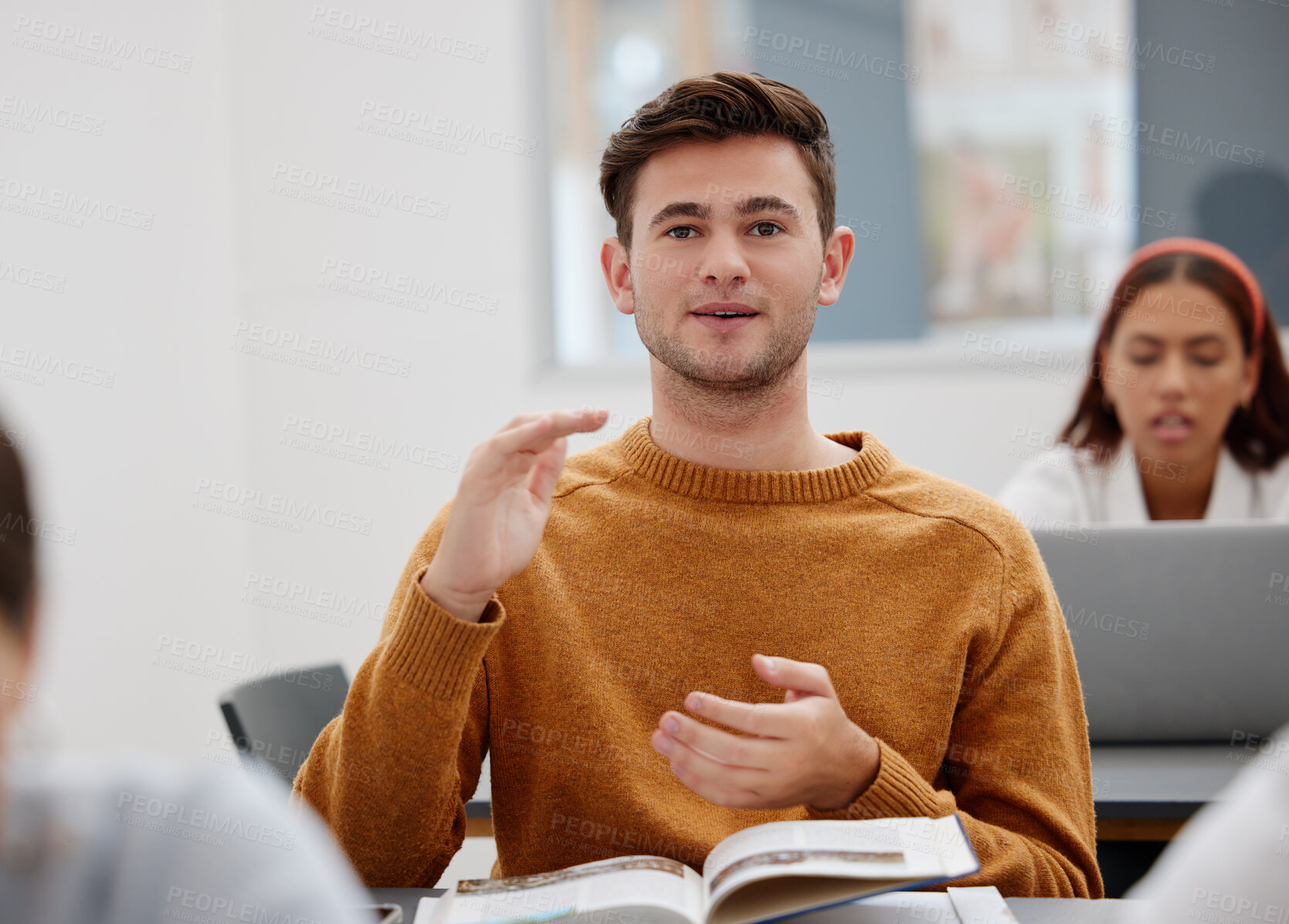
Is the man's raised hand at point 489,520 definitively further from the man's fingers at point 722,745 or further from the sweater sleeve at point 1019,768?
the sweater sleeve at point 1019,768

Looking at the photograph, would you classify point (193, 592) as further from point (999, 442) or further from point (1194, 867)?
point (1194, 867)

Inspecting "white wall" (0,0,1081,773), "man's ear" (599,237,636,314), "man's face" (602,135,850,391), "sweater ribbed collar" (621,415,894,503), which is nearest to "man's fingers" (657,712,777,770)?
"sweater ribbed collar" (621,415,894,503)

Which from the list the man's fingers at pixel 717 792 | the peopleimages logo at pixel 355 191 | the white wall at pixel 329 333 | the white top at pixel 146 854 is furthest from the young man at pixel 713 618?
the peopleimages logo at pixel 355 191

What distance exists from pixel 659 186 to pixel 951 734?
76 centimetres

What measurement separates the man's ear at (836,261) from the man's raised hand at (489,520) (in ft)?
1.95

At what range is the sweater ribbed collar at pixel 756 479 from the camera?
1.38 m

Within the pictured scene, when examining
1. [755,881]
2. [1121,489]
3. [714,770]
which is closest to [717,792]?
[714,770]

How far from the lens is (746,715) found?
975 mm

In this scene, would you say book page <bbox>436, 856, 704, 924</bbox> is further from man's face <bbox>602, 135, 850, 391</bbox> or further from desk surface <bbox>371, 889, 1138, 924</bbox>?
man's face <bbox>602, 135, 850, 391</bbox>

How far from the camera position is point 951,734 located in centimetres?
130

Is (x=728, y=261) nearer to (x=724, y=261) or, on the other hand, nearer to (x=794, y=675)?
(x=724, y=261)

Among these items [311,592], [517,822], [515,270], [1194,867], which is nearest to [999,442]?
[515,270]

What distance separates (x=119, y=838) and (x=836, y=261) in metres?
1.29

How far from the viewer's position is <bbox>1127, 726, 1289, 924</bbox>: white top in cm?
39
